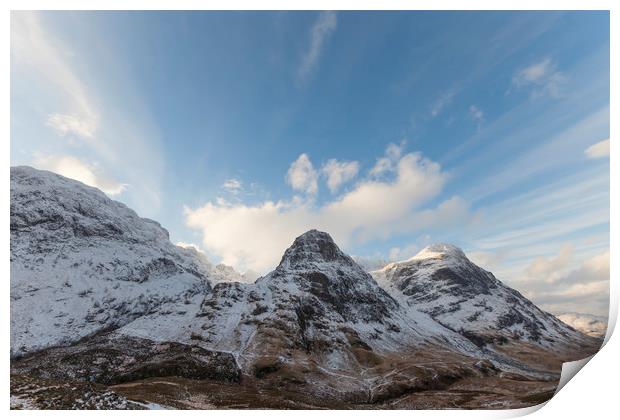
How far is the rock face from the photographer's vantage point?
116562mm

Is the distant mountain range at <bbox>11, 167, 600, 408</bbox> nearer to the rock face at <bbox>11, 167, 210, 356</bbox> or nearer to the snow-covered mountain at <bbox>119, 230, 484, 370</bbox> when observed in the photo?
the rock face at <bbox>11, 167, 210, 356</bbox>

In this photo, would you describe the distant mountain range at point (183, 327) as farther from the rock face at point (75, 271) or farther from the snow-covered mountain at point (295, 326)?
the snow-covered mountain at point (295, 326)

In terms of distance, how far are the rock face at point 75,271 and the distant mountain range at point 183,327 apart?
0.53 m

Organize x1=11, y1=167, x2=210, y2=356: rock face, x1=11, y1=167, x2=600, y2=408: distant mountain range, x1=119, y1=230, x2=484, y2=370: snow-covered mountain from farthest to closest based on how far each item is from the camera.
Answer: x1=119, y1=230, x2=484, y2=370: snow-covered mountain < x1=11, y1=167, x2=210, y2=356: rock face < x1=11, y1=167, x2=600, y2=408: distant mountain range

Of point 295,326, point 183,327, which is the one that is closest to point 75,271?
point 183,327

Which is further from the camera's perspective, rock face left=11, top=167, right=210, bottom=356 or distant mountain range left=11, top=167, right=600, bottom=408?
rock face left=11, top=167, right=210, bottom=356

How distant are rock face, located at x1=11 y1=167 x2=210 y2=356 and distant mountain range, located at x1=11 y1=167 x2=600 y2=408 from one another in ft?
1.74

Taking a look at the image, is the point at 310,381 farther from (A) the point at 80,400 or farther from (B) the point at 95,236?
(B) the point at 95,236

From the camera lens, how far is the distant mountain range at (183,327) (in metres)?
102

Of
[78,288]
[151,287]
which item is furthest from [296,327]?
[78,288]

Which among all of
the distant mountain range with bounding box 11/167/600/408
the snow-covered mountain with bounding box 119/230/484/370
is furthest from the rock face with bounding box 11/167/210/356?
the snow-covered mountain with bounding box 119/230/484/370

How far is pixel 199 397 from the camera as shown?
77.1m
